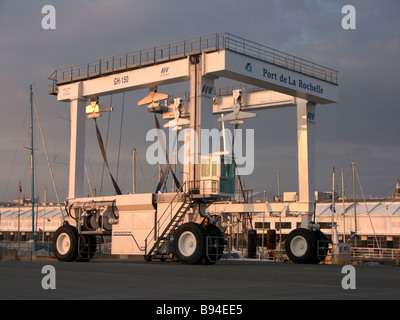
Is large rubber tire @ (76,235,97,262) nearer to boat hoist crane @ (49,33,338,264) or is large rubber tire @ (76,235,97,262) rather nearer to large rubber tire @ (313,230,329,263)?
boat hoist crane @ (49,33,338,264)

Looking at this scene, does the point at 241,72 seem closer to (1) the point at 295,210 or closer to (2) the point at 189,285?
(1) the point at 295,210

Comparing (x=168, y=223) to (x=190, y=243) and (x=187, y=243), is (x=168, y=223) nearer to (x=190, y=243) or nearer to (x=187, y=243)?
(x=187, y=243)

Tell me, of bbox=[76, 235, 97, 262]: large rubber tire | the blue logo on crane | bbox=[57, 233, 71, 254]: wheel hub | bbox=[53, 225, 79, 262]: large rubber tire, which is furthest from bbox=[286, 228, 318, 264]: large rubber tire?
bbox=[57, 233, 71, 254]: wheel hub

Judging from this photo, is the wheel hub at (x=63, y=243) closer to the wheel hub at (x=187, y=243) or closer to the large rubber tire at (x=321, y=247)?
the wheel hub at (x=187, y=243)

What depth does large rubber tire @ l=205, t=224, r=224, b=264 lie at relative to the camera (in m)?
26.4

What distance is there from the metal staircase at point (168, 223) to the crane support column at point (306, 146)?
27.5 feet

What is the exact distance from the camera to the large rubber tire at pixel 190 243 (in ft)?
85.5

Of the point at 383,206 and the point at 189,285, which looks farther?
the point at 383,206

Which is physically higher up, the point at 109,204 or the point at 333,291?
the point at 109,204

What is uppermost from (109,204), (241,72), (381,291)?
(241,72)

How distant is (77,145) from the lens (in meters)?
36.3

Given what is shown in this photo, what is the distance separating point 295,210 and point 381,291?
19095 millimetres

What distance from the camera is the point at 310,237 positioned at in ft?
99.5
